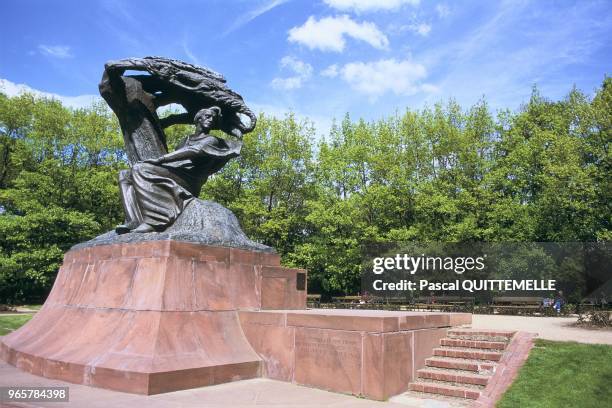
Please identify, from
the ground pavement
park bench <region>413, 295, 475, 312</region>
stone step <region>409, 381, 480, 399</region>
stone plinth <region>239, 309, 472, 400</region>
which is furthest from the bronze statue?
park bench <region>413, 295, 475, 312</region>

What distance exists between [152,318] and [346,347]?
2946 millimetres

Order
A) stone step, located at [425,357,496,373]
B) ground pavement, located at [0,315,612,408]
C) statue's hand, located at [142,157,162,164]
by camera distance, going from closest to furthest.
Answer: ground pavement, located at [0,315,612,408]
stone step, located at [425,357,496,373]
statue's hand, located at [142,157,162,164]

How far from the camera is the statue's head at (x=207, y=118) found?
10580mm

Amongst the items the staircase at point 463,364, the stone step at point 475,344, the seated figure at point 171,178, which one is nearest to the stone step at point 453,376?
the staircase at point 463,364

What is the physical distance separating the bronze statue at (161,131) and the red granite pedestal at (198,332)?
1.18m

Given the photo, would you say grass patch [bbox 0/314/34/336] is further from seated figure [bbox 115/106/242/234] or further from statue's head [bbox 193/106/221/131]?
statue's head [bbox 193/106/221/131]

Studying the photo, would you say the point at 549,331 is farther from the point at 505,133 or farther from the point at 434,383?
the point at 505,133

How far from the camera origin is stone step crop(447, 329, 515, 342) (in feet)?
28.1

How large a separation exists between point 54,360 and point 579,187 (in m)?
24.7

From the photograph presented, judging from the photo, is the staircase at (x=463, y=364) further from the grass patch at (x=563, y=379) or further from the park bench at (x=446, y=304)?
the park bench at (x=446, y=304)

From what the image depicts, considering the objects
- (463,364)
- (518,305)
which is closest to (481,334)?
(463,364)

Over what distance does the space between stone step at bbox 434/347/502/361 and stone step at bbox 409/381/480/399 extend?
0.86 meters

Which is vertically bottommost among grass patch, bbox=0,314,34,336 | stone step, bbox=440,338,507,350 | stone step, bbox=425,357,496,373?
grass patch, bbox=0,314,34,336

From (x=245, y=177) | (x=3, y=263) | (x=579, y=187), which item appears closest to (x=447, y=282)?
(x=579, y=187)
